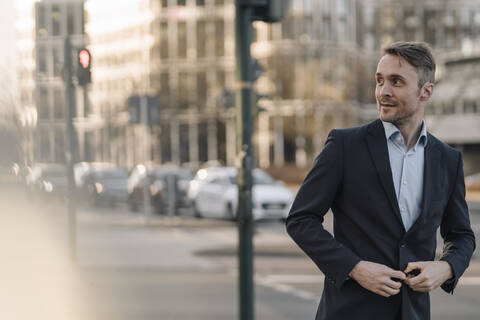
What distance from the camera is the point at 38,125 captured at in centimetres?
352

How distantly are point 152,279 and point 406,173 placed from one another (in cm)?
871

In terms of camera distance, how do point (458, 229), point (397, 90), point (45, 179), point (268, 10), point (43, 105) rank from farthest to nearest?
point (268, 10) → point (43, 105) → point (45, 179) → point (458, 229) → point (397, 90)

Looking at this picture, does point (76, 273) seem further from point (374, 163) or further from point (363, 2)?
point (363, 2)

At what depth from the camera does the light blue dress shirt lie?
116 inches

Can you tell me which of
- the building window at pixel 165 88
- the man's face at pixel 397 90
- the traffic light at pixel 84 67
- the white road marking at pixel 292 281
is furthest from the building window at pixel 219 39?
the man's face at pixel 397 90

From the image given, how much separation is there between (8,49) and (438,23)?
4241 centimetres

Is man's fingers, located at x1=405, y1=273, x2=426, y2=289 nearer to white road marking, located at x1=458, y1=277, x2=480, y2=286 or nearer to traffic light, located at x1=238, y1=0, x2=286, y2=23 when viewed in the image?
traffic light, located at x1=238, y1=0, x2=286, y2=23

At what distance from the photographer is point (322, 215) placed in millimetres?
2992

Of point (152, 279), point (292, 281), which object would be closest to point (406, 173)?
point (292, 281)

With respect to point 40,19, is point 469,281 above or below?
below

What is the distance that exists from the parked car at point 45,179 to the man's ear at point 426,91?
4.11ft

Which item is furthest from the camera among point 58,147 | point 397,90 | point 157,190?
point 157,190

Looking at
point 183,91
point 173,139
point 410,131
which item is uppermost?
point 410,131

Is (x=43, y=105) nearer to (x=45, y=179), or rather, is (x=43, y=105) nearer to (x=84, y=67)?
(x=45, y=179)
